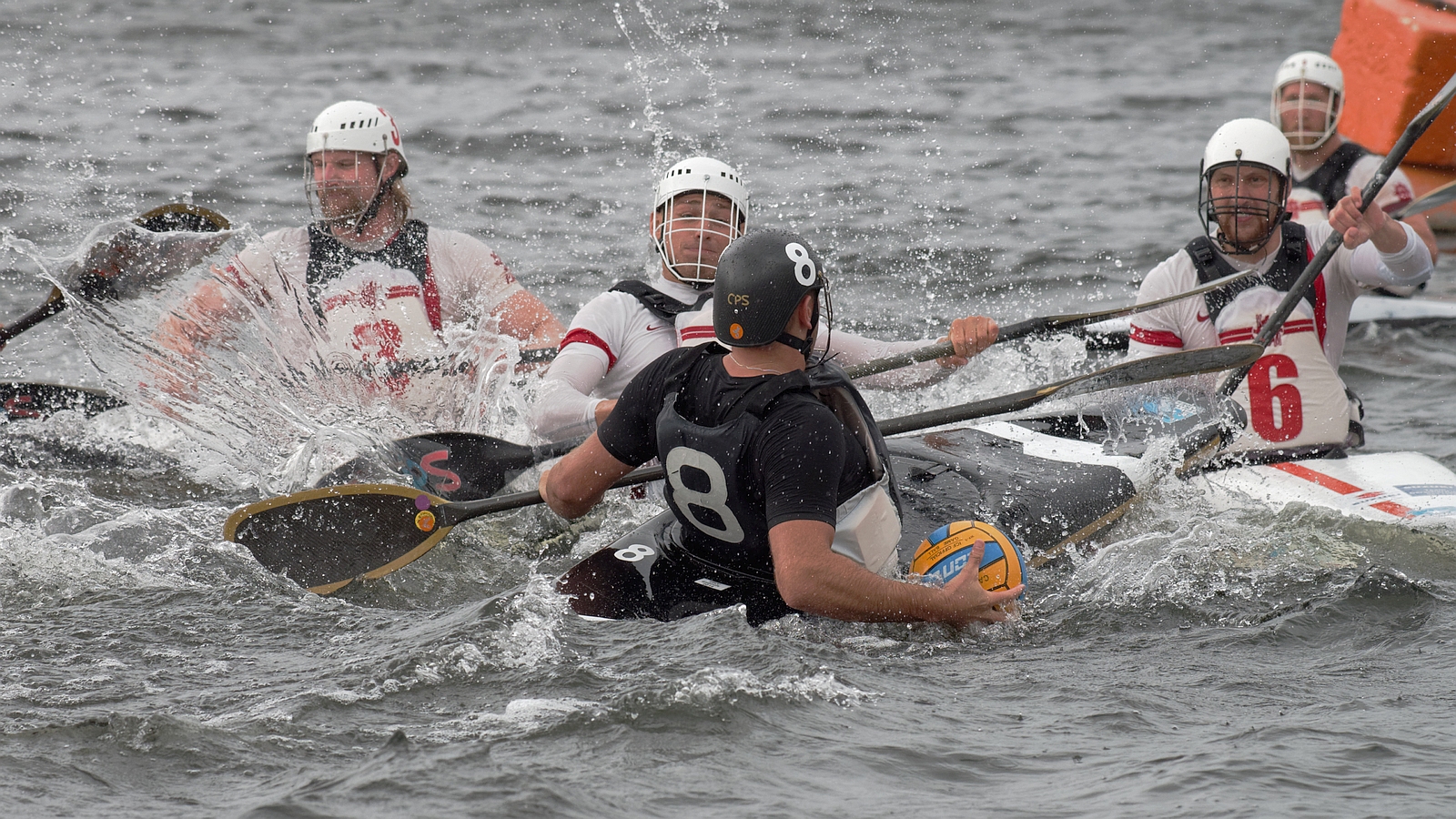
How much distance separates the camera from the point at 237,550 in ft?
16.3

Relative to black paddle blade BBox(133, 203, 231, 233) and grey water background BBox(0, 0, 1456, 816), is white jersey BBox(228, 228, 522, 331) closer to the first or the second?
black paddle blade BBox(133, 203, 231, 233)

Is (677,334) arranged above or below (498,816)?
above

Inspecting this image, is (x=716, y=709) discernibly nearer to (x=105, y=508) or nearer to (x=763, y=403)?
(x=763, y=403)

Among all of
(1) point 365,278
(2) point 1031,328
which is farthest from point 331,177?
(2) point 1031,328

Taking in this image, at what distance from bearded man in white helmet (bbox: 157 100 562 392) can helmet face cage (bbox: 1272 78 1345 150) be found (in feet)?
14.7

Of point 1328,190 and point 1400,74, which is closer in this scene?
point 1328,190

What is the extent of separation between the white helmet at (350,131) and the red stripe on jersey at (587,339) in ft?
5.21

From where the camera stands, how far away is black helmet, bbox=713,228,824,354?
3730 mm

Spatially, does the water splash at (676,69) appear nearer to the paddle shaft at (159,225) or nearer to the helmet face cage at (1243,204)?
the paddle shaft at (159,225)

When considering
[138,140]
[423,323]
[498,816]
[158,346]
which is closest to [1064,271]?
[423,323]

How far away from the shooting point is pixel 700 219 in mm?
5512

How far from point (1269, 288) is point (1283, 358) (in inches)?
11.9

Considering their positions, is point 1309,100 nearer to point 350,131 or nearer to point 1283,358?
point 1283,358

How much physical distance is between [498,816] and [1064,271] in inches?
341
